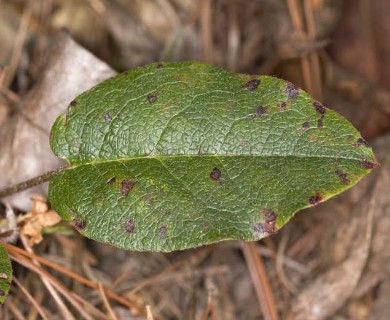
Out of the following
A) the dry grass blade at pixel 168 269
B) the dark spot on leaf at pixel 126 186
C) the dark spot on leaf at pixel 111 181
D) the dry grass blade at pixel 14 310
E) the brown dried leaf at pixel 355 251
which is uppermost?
the dark spot on leaf at pixel 111 181

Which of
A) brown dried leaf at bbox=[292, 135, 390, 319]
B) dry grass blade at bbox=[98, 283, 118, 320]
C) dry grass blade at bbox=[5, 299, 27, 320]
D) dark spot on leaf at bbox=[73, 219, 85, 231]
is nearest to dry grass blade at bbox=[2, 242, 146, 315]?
dry grass blade at bbox=[98, 283, 118, 320]

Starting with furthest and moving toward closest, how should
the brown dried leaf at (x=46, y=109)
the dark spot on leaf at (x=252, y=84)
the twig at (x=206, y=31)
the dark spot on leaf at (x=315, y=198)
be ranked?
the twig at (x=206, y=31), the brown dried leaf at (x=46, y=109), the dark spot on leaf at (x=252, y=84), the dark spot on leaf at (x=315, y=198)

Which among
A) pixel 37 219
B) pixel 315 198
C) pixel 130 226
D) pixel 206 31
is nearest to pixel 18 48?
pixel 206 31

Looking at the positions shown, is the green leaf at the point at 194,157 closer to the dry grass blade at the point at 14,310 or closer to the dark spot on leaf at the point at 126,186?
the dark spot on leaf at the point at 126,186

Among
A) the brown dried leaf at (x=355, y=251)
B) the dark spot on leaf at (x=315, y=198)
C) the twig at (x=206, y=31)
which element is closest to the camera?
the dark spot on leaf at (x=315, y=198)

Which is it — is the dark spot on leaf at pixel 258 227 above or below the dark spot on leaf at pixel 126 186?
below

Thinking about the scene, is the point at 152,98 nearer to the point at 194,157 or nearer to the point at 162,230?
the point at 194,157

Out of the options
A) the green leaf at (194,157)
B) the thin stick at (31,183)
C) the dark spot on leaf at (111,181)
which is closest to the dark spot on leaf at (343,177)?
the green leaf at (194,157)
